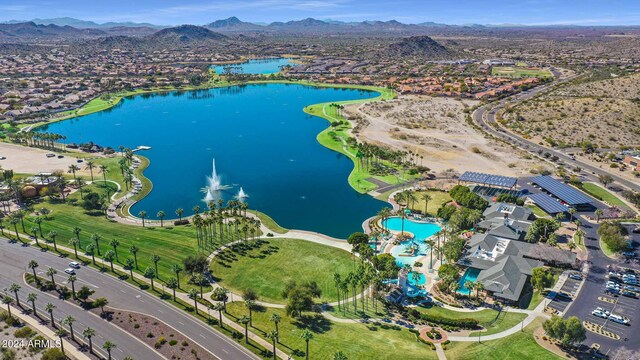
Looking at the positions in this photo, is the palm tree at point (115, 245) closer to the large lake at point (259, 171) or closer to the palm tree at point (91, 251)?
the palm tree at point (91, 251)

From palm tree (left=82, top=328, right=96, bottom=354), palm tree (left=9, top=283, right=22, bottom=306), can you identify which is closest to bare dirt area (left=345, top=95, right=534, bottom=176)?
palm tree (left=82, top=328, right=96, bottom=354)

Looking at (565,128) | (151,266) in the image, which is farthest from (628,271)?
(565,128)

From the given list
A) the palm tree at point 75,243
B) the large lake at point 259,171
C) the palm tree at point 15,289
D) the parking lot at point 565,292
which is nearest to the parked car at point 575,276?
the parking lot at point 565,292

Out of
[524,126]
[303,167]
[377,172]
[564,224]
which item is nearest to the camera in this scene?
[564,224]

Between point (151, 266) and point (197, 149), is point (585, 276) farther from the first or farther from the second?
point (197, 149)

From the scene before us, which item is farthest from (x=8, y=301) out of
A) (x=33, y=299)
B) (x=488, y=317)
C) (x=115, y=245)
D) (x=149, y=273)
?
(x=488, y=317)

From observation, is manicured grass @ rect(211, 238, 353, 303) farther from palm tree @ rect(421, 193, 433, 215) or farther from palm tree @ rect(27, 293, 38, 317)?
palm tree @ rect(27, 293, 38, 317)
